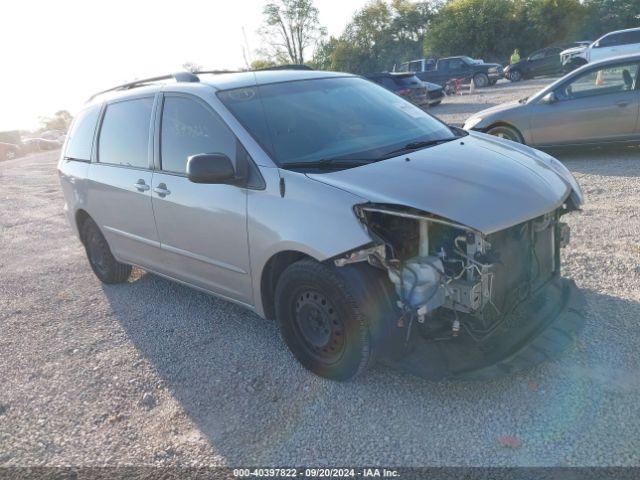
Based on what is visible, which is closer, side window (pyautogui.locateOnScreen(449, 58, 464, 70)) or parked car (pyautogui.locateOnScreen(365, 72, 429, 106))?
parked car (pyautogui.locateOnScreen(365, 72, 429, 106))

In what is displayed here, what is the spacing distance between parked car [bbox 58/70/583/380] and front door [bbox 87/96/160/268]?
0.03m

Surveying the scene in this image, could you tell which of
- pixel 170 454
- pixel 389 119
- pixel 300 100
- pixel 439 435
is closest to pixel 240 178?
pixel 300 100

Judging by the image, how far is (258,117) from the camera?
12.3 feet

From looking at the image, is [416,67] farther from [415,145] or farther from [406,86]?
[415,145]

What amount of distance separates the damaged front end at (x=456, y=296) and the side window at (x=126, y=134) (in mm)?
2259

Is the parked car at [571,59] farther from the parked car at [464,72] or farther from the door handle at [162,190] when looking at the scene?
the door handle at [162,190]

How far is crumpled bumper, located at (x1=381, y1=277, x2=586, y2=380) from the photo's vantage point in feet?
9.72

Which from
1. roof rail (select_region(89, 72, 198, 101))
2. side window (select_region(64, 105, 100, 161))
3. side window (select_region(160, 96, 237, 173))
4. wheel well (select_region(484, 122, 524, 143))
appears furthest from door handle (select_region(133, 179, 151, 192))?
wheel well (select_region(484, 122, 524, 143))

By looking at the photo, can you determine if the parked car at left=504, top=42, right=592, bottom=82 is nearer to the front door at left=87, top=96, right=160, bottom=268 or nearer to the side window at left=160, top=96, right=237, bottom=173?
the front door at left=87, top=96, right=160, bottom=268

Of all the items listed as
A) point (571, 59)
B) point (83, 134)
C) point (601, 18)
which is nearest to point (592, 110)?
point (83, 134)

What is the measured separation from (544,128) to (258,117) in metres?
6.31

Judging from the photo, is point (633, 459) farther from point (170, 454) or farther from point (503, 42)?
point (503, 42)

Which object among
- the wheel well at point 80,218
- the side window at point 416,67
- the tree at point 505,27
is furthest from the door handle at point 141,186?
the tree at point 505,27

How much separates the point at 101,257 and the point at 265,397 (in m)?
2.98
